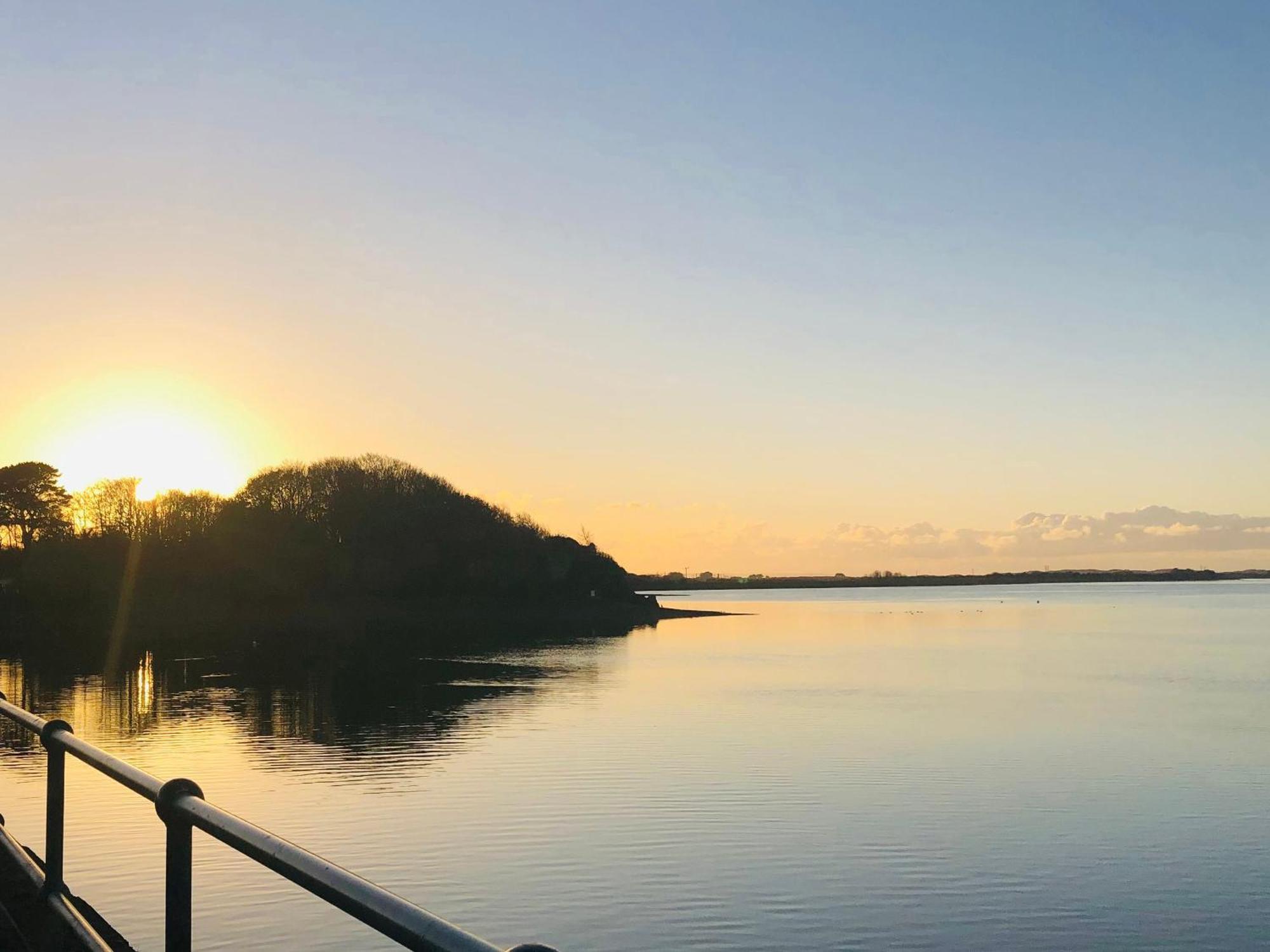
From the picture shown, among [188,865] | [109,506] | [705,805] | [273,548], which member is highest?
[109,506]

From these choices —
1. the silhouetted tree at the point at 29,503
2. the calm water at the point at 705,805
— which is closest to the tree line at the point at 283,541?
the silhouetted tree at the point at 29,503

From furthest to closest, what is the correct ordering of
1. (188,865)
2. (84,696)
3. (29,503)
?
(29,503) → (84,696) → (188,865)

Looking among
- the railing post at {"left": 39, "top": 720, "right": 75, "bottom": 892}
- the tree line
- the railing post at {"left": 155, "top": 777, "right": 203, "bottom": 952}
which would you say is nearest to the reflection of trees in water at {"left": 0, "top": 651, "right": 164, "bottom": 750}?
the railing post at {"left": 39, "top": 720, "right": 75, "bottom": 892}

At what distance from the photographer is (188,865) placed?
3934mm

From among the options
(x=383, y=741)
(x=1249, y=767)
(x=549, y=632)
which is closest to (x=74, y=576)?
(x=549, y=632)

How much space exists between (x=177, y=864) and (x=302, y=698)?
44791 mm

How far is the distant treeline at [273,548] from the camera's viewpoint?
318ft

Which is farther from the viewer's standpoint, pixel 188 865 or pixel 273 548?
pixel 273 548

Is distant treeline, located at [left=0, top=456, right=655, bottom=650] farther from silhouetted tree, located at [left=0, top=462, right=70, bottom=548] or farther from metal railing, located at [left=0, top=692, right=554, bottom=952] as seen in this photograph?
metal railing, located at [left=0, top=692, right=554, bottom=952]

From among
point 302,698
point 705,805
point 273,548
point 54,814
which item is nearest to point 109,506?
point 273,548

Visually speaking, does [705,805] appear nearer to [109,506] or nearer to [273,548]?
[273,548]

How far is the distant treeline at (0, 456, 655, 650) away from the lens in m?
96.8

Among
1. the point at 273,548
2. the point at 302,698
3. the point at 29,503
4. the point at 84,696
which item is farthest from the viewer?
the point at 273,548

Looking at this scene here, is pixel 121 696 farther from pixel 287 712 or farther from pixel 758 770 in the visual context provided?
pixel 758 770
